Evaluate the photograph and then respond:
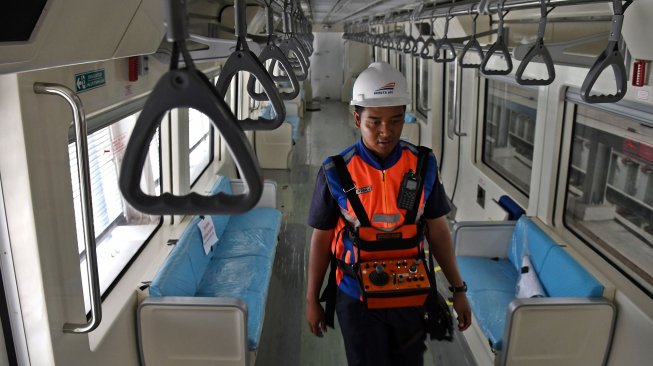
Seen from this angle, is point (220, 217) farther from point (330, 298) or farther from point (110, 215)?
point (330, 298)

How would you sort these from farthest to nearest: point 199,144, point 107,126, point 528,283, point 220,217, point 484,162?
point 199,144 → point 484,162 → point 220,217 → point 528,283 → point 107,126

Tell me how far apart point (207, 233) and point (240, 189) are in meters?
1.46

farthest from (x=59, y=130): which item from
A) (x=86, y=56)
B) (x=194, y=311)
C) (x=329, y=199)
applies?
(x=194, y=311)

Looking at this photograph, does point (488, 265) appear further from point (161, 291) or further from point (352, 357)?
point (161, 291)

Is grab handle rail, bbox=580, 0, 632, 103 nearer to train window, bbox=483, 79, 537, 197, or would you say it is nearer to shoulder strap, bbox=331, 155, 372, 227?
→ shoulder strap, bbox=331, 155, 372, 227

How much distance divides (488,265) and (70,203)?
11.4 ft

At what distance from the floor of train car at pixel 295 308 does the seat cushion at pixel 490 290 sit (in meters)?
0.47

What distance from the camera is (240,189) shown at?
612 centimetres

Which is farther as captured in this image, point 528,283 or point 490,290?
point 490,290

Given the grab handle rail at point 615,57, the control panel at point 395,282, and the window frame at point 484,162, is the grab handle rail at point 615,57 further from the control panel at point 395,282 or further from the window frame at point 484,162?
the window frame at point 484,162

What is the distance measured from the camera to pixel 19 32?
136cm

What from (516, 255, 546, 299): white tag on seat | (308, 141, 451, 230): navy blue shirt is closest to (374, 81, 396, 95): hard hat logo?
(308, 141, 451, 230): navy blue shirt

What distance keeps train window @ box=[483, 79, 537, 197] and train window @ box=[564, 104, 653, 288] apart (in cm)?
87

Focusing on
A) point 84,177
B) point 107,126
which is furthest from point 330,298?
point 107,126
